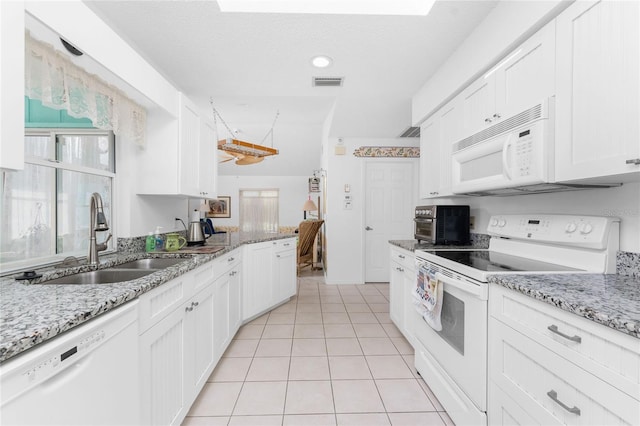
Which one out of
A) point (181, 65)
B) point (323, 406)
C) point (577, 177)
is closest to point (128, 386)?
point (323, 406)

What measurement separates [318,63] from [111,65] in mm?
1447

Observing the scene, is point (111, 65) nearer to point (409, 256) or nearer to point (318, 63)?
point (318, 63)

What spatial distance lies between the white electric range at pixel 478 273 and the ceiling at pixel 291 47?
1.37 metres

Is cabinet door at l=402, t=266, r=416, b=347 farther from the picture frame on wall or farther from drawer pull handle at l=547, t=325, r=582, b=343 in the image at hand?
the picture frame on wall

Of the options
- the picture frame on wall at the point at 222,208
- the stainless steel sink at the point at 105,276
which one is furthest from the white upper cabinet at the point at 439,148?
the picture frame on wall at the point at 222,208

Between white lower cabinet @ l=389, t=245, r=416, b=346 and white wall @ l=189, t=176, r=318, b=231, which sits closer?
white lower cabinet @ l=389, t=245, r=416, b=346

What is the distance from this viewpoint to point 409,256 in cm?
222

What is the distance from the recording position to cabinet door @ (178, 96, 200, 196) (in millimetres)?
2168

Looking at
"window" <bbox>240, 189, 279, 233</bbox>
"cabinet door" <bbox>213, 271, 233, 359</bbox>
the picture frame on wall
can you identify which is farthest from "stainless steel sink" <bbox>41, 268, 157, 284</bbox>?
the picture frame on wall

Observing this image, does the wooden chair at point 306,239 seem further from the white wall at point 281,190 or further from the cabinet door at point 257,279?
the white wall at point 281,190

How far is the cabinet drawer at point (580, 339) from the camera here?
2.35 ft

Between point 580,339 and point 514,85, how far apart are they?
1.35 m

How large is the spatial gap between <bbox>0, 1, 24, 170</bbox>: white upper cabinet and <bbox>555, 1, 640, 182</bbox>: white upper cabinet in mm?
2049

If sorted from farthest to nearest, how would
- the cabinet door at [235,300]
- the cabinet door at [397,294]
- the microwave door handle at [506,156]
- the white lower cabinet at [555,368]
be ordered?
1. the cabinet door at [397,294]
2. the cabinet door at [235,300]
3. the microwave door handle at [506,156]
4. the white lower cabinet at [555,368]
